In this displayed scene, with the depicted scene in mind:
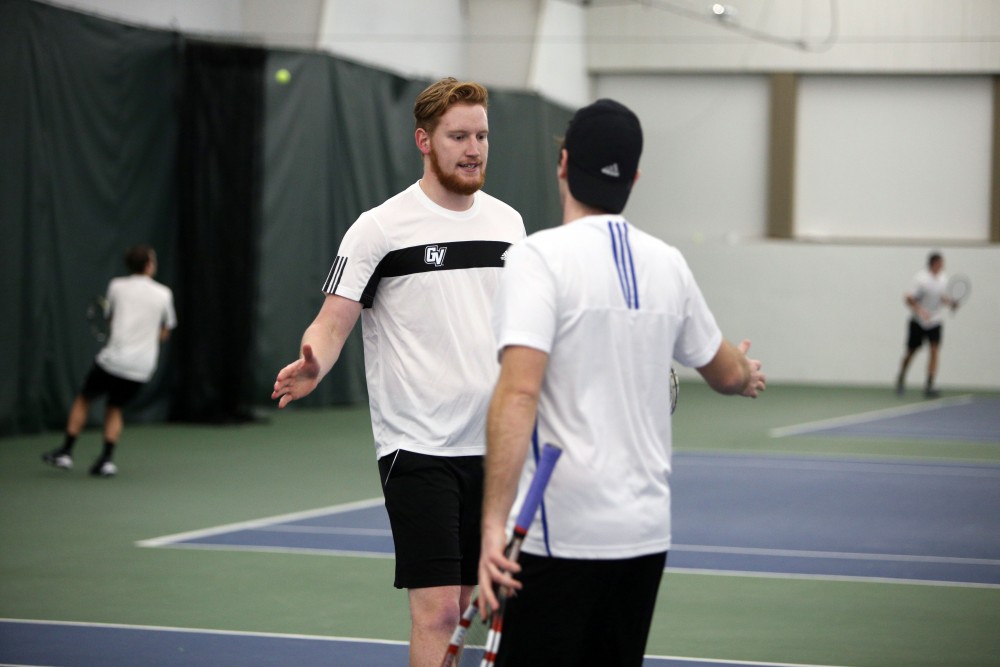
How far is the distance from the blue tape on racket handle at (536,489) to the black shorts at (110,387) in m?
7.47

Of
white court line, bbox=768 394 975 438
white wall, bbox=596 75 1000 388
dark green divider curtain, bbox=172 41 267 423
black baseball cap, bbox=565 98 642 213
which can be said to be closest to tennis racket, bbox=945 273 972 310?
white wall, bbox=596 75 1000 388

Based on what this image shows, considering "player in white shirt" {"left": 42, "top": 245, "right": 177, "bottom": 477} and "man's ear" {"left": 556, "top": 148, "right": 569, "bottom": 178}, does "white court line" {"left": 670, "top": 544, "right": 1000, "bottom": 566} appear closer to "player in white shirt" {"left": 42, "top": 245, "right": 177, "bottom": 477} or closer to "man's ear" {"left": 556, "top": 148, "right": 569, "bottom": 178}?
"player in white shirt" {"left": 42, "top": 245, "right": 177, "bottom": 477}

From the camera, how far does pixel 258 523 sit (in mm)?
7965

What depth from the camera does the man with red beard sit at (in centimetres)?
363

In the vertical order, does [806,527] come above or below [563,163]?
below

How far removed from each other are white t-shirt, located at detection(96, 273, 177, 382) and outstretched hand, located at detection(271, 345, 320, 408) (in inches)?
252

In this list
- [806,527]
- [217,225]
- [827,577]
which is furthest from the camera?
[217,225]

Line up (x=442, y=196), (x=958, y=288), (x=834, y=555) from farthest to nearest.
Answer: (x=958, y=288), (x=834, y=555), (x=442, y=196)

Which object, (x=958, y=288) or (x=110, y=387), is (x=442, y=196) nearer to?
(x=110, y=387)

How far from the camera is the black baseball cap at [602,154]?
8.90 ft

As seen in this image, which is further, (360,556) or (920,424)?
(920,424)

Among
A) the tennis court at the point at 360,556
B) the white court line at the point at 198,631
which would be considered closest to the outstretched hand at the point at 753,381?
the tennis court at the point at 360,556

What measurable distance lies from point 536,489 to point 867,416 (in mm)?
13502

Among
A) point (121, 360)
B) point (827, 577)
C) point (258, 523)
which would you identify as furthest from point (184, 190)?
point (827, 577)
